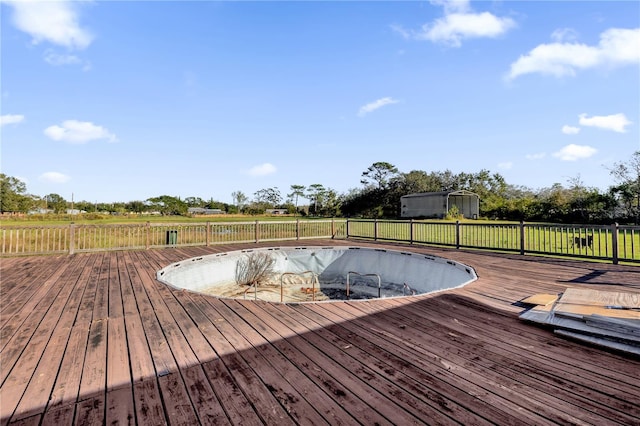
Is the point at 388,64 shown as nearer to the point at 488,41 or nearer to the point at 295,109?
the point at 488,41

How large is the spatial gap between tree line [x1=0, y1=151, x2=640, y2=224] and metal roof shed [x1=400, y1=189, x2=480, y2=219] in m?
1.49

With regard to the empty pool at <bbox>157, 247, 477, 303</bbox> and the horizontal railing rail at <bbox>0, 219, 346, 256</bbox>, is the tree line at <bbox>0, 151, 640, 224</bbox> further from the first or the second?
the empty pool at <bbox>157, 247, 477, 303</bbox>

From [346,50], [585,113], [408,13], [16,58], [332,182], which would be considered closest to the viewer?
[408,13]

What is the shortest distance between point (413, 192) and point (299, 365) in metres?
31.6

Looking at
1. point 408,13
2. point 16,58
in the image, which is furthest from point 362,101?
point 16,58

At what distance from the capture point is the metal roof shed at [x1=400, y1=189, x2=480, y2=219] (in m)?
22.0

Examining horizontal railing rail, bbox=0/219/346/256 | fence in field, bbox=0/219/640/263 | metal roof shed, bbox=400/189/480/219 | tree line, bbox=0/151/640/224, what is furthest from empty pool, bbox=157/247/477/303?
tree line, bbox=0/151/640/224

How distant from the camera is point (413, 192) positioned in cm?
3167

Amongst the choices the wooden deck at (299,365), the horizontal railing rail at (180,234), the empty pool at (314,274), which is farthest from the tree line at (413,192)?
the wooden deck at (299,365)

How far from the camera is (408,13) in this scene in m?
9.12

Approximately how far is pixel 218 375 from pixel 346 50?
43.5ft

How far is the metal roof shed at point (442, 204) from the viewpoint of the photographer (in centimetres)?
2195

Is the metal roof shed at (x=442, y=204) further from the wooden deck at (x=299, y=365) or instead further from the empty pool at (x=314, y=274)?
the wooden deck at (x=299, y=365)

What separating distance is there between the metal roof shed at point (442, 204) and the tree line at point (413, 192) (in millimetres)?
1486
